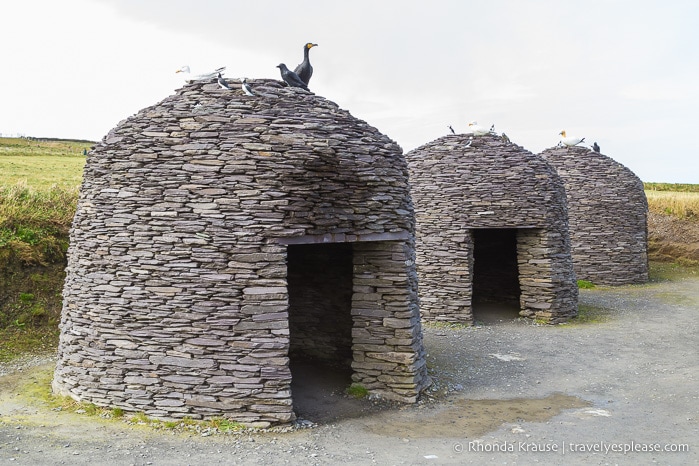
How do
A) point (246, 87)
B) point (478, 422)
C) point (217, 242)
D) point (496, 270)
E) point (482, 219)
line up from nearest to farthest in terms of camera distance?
point (217, 242) → point (478, 422) → point (246, 87) → point (482, 219) → point (496, 270)

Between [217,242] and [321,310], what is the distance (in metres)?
4.01

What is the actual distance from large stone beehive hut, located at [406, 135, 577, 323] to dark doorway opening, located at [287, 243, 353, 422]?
14.6 ft

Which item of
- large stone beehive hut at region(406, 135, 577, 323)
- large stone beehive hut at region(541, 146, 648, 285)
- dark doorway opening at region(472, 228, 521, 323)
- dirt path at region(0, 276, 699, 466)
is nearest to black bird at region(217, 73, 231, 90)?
dirt path at region(0, 276, 699, 466)

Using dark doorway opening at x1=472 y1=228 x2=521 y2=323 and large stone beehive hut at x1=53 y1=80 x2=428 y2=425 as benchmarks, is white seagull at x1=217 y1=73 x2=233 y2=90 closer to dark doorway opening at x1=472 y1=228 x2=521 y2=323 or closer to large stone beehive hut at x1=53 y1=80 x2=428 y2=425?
→ large stone beehive hut at x1=53 y1=80 x2=428 y2=425


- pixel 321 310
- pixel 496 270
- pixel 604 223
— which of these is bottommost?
A: pixel 321 310

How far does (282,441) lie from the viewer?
7.81m

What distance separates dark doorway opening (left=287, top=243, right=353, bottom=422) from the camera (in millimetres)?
11391

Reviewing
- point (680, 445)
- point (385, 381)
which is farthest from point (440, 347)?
point (680, 445)

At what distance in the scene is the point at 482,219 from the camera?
15.2 meters

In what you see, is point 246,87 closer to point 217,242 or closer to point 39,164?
point 217,242

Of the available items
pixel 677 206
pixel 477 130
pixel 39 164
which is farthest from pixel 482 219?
pixel 39 164

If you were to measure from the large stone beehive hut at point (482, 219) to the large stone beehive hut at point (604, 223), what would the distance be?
6186 mm

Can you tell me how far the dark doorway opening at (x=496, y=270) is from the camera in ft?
58.5

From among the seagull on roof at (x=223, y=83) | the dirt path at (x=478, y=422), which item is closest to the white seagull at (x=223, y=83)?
the seagull on roof at (x=223, y=83)
